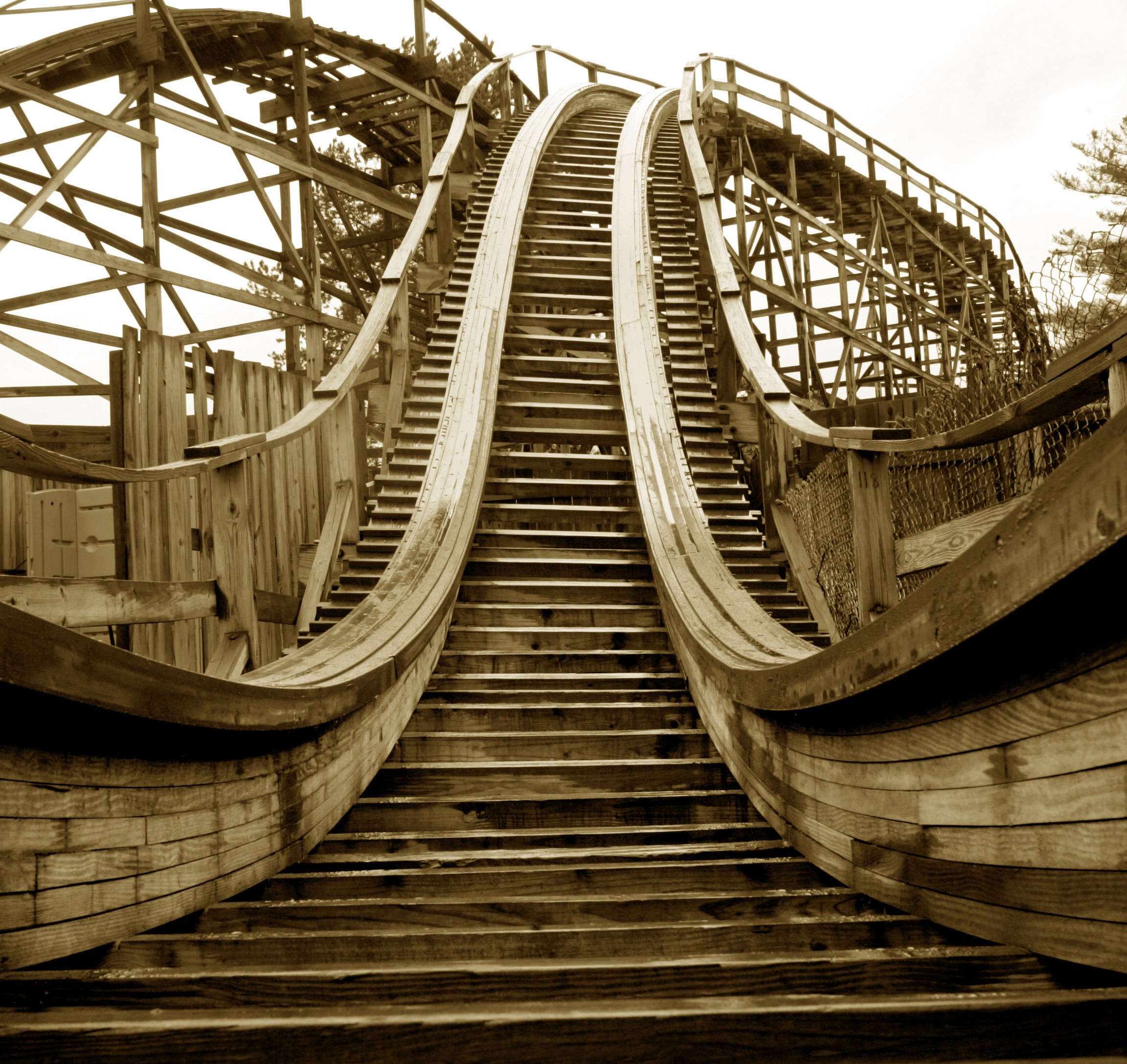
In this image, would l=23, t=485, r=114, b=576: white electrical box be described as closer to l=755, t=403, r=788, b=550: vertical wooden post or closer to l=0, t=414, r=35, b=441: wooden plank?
l=0, t=414, r=35, b=441: wooden plank

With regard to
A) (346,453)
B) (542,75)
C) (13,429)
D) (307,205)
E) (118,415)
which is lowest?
(13,429)

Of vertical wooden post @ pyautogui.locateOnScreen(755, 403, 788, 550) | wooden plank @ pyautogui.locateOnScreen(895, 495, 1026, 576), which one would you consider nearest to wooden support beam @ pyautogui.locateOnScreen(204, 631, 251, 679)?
wooden plank @ pyautogui.locateOnScreen(895, 495, 1026, 576)

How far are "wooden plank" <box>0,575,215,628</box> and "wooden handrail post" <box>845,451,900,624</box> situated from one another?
70.4 inches

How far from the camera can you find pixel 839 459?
724 centimetres

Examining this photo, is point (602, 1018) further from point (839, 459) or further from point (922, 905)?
point (839, 459)

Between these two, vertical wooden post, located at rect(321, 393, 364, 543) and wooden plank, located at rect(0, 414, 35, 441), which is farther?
vertical wooden post, located at rect(321, 393, 364, 543)

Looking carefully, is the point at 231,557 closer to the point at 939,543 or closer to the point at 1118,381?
the point at 939,543

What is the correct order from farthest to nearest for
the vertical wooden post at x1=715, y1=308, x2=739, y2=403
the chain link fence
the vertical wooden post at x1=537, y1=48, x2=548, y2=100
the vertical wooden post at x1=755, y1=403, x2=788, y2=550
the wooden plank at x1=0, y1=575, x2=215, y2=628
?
the vertical wooden post at x1=537, y1=48, x2=548, y2=100
the vertical wooden post at x1=715, y1=308, x2=739, y2=403
the vertical wooden post at x1=755, y1=403, x2=788, y2=550
the chain link fence
the wooden plank at x1=0, y1=575, x2=215, y2=628

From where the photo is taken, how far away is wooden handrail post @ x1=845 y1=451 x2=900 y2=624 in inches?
119

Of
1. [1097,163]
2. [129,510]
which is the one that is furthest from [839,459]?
[1097,163]

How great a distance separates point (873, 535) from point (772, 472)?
2.60 meters

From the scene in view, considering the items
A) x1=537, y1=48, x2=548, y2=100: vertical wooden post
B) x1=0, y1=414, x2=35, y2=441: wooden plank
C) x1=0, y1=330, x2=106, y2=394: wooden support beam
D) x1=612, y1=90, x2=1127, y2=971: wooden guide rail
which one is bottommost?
x1=612, y1=90, x2=1127, y2=971: wooden guide rail

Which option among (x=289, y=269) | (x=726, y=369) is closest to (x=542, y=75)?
(x=289, y=269)

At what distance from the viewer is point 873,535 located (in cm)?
305
